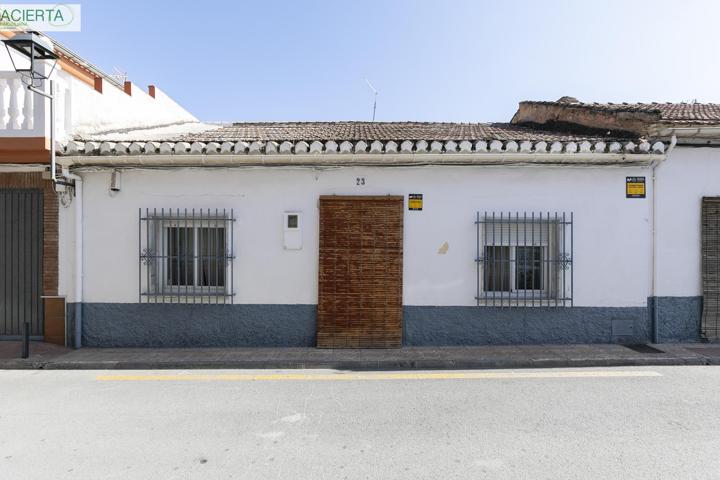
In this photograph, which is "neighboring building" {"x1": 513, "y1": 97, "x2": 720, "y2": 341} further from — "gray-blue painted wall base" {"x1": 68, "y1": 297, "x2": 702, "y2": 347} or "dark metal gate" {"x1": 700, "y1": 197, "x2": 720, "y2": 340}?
"gray-blue painted wall base" {"x1": 68, "y1": 297, "x2": 702, "y2": 347}

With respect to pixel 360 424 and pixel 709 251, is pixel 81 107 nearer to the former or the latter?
pixel 360 424

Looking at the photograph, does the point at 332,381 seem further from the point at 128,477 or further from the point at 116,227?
the point at 116,227

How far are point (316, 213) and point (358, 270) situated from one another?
1.10m

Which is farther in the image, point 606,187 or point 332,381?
point 606,187

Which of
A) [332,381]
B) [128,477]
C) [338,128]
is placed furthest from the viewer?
[338,128]

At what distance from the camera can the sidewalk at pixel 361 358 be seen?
6.11m

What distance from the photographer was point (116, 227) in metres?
7.04

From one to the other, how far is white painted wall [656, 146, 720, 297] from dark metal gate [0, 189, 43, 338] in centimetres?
984

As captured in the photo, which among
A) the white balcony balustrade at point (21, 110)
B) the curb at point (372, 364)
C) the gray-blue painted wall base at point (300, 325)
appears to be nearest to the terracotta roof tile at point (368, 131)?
the white balcony balustrade at point (21, 110)

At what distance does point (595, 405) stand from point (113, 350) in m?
6.53

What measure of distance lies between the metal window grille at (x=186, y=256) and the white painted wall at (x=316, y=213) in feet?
0.46

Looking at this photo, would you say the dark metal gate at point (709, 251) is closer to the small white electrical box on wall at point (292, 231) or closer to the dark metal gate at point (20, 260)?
the small white electrical box on wall at point (292, 231)

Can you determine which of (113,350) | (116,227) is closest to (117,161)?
(116,227)

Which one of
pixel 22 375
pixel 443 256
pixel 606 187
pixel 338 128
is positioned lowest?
pixel 22 375
